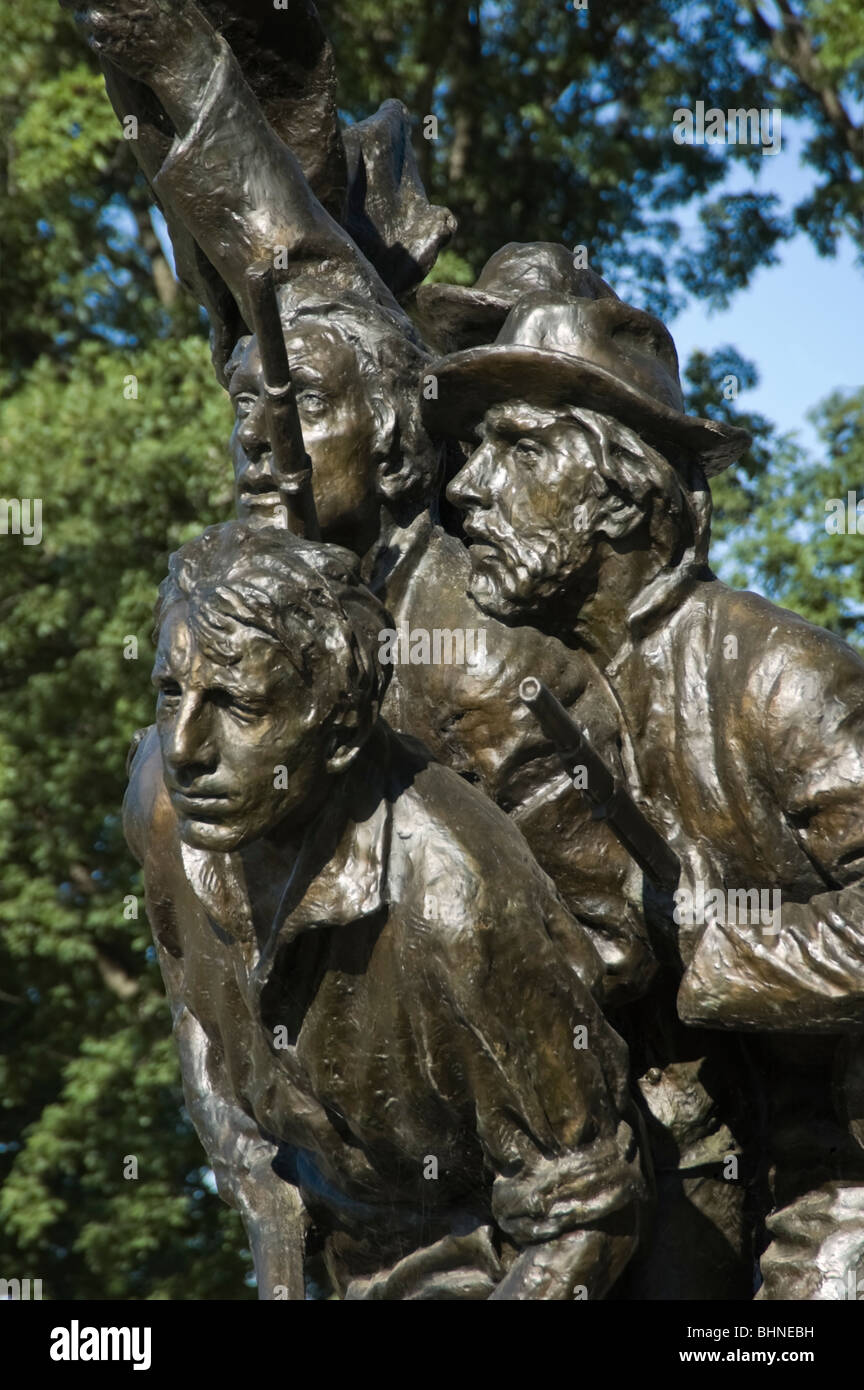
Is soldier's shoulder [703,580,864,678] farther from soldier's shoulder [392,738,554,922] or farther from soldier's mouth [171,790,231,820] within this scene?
soldier's mouth [171,790,231,820]

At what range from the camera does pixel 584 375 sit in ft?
12.5

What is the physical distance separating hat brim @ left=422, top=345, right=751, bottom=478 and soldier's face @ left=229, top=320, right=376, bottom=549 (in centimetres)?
15

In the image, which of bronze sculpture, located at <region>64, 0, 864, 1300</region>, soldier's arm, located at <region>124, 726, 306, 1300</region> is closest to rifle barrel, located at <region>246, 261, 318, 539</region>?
bronze sculpture, located at <region>64, 0, 864, 1300</region>

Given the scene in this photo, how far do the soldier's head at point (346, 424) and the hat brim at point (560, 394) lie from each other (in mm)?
102

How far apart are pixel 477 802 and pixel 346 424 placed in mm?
917

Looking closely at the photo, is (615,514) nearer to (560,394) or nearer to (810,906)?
(560,394)

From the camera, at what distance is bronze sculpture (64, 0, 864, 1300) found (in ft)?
11.0

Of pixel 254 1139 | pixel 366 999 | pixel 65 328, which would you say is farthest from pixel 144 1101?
pixel 366 999

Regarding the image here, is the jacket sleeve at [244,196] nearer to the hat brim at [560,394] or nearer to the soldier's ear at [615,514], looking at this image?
the hat brim at [560,394]

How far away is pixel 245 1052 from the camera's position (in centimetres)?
376

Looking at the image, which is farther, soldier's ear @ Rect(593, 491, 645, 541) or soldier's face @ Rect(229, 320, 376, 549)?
soldier's face @ Rect(229, 320, 376, 549)

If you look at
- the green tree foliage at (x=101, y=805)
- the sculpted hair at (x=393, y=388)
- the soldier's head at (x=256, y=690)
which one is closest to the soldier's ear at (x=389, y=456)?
the sculpted hair at (x=393, y=388)
